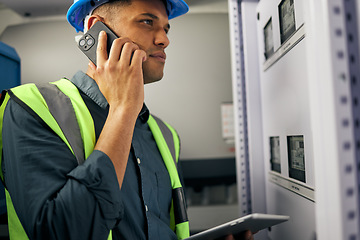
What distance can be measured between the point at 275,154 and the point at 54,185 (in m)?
0.89

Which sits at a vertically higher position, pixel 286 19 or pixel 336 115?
pixel 286 19

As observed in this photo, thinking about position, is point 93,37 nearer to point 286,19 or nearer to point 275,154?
point 286,19

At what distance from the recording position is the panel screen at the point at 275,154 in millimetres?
1144

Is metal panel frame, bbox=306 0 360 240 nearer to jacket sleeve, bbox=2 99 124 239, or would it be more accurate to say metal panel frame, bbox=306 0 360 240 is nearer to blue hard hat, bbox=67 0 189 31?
jacket sleeve, bbox=2 99 124 239

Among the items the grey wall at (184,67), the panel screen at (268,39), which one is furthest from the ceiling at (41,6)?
the panel screen at (268,39)

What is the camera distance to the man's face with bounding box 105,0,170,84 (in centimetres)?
104

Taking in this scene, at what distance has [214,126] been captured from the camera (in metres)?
1.96

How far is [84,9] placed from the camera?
3.75ft

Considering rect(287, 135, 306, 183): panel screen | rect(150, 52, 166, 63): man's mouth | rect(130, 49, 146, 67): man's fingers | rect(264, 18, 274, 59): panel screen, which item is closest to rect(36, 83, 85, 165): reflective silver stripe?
rect(130, 49, 146, 67): man's fingers

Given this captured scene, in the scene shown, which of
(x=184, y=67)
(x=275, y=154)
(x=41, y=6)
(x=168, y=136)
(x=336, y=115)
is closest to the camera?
(x=336, y=115)

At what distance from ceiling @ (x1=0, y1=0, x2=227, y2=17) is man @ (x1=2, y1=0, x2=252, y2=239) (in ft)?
2.94

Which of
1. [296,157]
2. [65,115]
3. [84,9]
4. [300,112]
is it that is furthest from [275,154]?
[84,9]

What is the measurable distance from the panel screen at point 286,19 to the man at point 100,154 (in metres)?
0.46

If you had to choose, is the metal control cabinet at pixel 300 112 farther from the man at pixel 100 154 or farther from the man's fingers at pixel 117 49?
the man's fingers at pixel 117 49
